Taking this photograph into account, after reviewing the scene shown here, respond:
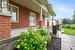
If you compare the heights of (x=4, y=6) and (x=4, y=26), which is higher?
(x=4, y=6)

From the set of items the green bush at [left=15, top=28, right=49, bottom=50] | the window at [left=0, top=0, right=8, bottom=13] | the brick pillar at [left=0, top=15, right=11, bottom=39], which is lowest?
the green bush at [left=15, top=28, right=49, bottom=50]

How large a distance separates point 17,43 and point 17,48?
153 mm

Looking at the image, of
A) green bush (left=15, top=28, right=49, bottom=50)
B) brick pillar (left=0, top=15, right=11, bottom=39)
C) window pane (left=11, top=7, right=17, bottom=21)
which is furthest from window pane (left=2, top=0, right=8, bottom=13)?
window pane (left=11, top=7, right=17, bottom=21)

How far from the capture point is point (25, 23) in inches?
648

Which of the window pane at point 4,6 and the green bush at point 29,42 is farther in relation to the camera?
the window pane at point 4,6

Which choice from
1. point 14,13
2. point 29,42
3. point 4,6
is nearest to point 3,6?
point 4,6

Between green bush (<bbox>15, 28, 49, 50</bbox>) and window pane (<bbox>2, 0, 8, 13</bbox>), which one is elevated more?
window pane (<bbox>2, 0, 8, 13</bbox>)

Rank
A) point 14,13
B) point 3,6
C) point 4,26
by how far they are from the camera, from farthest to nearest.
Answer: point 14,13 < point 3,6 < point 4,26

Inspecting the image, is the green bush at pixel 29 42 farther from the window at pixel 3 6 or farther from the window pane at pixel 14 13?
the window pane at pixel 14 13

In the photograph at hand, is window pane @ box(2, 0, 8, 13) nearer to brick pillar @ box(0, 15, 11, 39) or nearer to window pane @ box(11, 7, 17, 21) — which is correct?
brick pillar @ box(0, 15, 11, 39)

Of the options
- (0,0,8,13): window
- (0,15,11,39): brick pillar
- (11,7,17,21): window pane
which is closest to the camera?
(0,15,11,39): brick pillar

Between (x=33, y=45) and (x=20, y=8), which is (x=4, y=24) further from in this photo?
(x=20, y=8)

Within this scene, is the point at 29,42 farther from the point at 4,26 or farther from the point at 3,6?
the point at 3,6

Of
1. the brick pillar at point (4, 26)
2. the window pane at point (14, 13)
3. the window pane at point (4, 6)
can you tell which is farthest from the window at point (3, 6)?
the window pane at point (14, 13)
